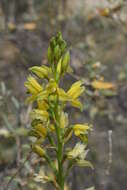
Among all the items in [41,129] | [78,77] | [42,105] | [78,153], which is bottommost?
[78,153]

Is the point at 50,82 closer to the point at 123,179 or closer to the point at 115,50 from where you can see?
the point at 123,179

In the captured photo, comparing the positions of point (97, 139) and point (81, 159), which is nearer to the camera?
point (81, 159)

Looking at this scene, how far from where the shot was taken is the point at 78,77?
128 inches

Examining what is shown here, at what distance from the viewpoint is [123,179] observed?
3488 mm

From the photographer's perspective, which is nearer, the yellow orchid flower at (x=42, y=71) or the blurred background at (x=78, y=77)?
the yellow orchid flower at (x=42, y=71)

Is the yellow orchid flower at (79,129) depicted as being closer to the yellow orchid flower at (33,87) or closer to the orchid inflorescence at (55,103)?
the orchid inflorescence at (55,103)

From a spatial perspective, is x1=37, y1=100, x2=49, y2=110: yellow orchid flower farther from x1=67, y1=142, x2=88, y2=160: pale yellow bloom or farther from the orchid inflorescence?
x1=67, y1=142, x2=88, y2=160: pale yellow bloom

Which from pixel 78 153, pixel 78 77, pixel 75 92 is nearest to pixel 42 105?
pixel 75 92

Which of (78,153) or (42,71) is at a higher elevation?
(42,71)

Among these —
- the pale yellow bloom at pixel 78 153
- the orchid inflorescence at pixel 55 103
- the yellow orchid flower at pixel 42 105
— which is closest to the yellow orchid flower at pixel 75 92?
the orchid inflorescence at pixel 55 103

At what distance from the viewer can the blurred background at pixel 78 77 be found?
2.88 meters

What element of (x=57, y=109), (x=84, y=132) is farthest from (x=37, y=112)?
(x=84, y=132)

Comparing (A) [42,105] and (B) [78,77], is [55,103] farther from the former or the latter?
(B) [78,77]

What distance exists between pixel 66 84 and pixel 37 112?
90.2 inches
